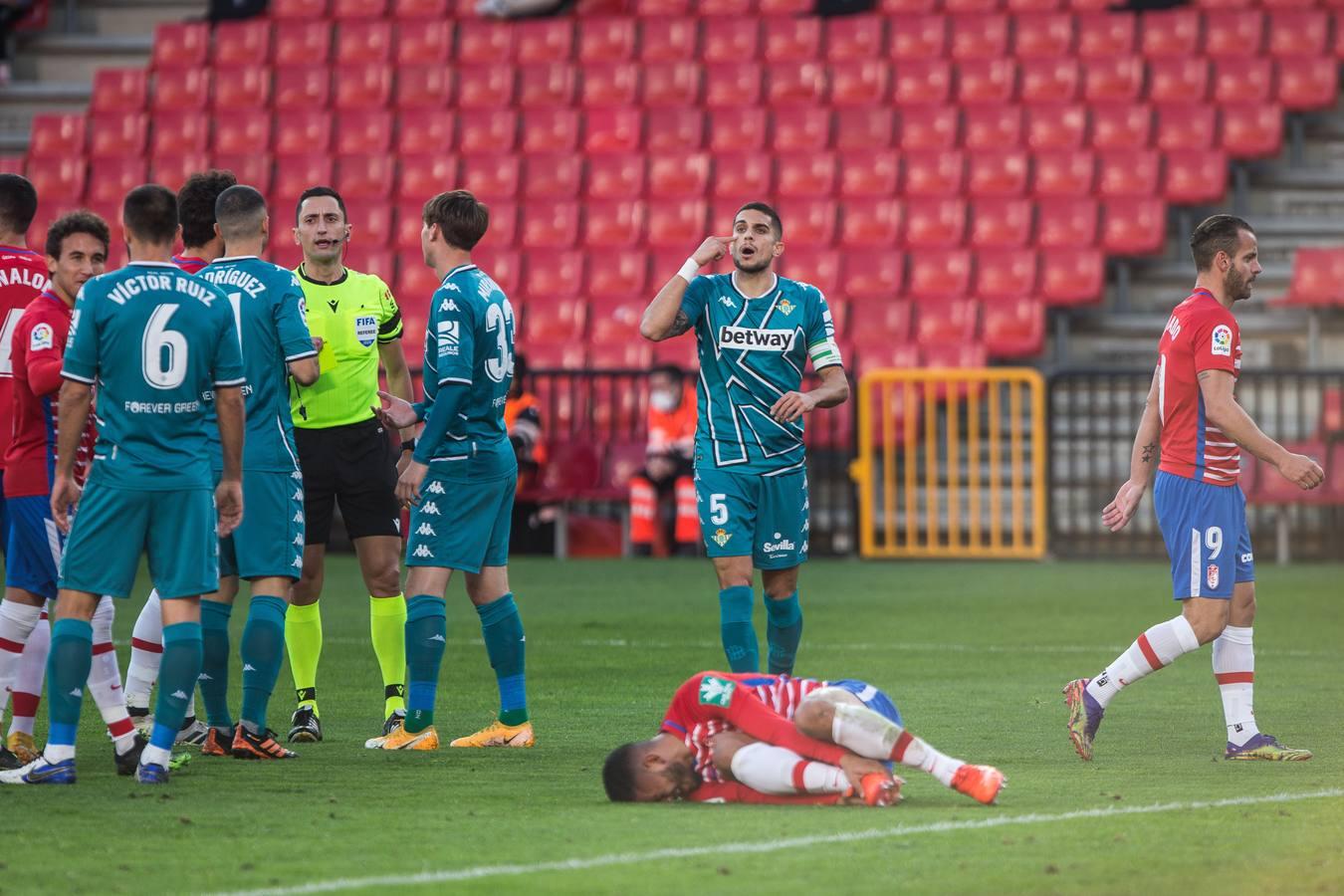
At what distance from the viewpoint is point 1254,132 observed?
19.5 m

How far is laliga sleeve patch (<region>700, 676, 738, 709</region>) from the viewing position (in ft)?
19.9

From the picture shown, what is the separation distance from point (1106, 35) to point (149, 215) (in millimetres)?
15487

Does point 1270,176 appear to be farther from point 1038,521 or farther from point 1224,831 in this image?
point 1224,831

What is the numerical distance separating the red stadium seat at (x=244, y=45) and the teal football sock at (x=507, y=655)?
16.5 m

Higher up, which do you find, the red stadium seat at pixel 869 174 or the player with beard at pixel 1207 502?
the red stadium seat at pixel 869 174

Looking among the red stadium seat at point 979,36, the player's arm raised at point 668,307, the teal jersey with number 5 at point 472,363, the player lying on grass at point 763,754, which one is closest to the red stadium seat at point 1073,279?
the red stadium seat at point 979,36

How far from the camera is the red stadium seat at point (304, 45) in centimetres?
2288

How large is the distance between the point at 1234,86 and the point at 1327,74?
0.86 m

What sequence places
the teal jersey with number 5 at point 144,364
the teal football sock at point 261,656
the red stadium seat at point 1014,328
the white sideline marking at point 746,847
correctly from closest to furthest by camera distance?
the white sideline marking at point 746,847 < the teal jersey with number 5 at point 144,364 < the teal football sock at point 261,656 < the red stadium seat at point 1014,328

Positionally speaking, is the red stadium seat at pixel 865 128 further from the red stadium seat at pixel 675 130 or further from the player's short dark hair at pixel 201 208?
the player's short dark hair at pixel 201 208

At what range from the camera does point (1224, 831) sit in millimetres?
5652

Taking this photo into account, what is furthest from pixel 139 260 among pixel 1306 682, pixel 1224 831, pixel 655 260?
pixel 655 260

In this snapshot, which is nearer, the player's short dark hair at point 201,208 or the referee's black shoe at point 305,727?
the player's short dark hair at point 201,208

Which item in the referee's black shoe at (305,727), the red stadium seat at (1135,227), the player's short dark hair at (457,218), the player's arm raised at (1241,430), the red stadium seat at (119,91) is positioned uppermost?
the red stadium seat at (119,91)
